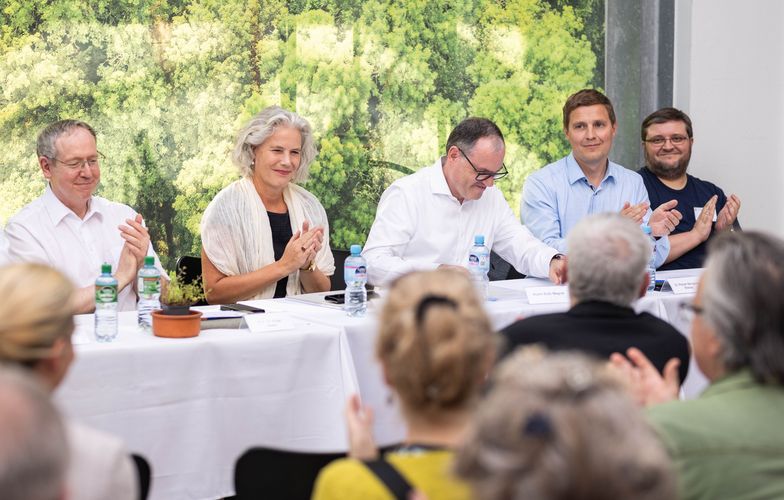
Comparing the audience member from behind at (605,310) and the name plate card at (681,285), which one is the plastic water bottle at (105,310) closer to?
the audience member from behind at (605,310)

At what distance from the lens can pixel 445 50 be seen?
604cm

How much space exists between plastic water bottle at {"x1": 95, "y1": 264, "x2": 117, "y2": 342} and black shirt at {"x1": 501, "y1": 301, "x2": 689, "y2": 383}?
126cm

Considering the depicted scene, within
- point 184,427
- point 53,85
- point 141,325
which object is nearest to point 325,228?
point 141,325

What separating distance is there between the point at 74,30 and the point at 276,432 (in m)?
2.98

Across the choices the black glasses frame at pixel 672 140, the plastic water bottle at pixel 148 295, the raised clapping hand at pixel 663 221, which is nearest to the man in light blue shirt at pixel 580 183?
the raised clapping hand at pixel 663 221

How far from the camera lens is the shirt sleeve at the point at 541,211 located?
15.8ft

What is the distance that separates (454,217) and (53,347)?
2.92m

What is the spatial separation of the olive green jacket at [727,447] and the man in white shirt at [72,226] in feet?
8.23

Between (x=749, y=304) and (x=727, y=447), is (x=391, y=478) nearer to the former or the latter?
(x=727, y=447)

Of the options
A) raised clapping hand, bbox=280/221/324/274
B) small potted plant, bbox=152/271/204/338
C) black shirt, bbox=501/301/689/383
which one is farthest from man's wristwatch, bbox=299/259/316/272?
black shirt, bbox=501/301/689/383

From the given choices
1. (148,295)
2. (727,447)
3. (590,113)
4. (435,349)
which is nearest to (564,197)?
(590,113)

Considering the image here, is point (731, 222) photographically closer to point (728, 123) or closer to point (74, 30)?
point (728, 123)

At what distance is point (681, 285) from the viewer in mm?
4055

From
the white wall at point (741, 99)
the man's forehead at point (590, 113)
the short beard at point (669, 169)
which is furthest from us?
the white wall at point (741, 99)
